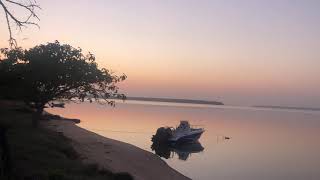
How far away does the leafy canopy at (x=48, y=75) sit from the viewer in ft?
119

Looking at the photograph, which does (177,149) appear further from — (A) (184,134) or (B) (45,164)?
(B) (45,164)

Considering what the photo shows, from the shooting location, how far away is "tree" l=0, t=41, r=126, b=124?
36344mm

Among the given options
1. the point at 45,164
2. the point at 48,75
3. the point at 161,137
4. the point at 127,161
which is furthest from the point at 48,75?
the point at 161,137

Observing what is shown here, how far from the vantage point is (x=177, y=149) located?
56500mm

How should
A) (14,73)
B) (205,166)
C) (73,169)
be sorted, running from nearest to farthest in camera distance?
1. (73,169)
2. (14,73)
3. (205,166)

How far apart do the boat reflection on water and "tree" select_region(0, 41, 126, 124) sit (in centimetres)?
1472

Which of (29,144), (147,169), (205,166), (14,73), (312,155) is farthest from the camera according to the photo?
(312,155)

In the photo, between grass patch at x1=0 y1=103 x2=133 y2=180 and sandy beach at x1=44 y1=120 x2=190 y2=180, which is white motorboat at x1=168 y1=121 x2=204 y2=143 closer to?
sandy beach at x1=44 y1=120 x2=190 y2=180

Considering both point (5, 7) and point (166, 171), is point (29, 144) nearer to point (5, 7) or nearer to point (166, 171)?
point (166, 171)

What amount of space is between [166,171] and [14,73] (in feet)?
44.7

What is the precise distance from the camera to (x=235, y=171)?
131 feet

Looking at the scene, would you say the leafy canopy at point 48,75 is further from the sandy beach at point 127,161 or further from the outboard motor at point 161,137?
the outboard motor at point 161,137

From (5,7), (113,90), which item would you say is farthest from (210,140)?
(5,7)

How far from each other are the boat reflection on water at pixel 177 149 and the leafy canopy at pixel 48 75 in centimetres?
1472
